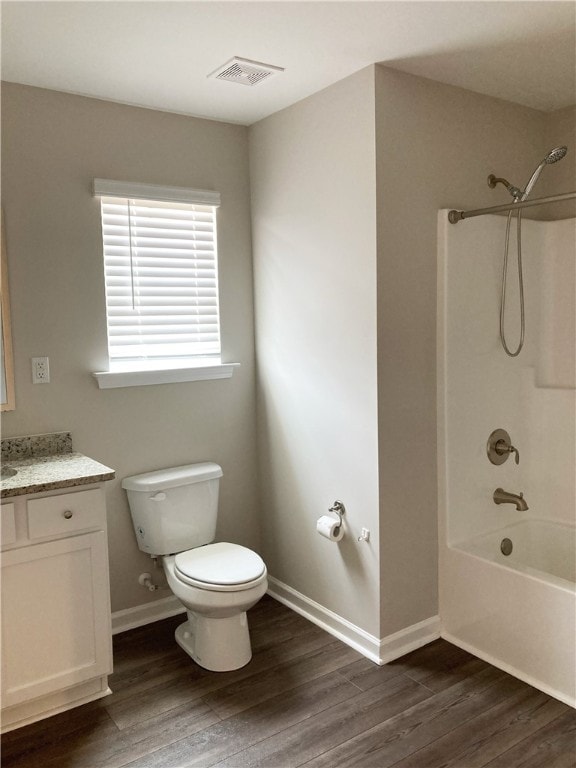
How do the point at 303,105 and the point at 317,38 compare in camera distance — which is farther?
the point at 303,105

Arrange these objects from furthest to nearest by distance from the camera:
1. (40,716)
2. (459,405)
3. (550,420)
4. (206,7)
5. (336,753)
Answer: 1. (550,420)
2. (459,405)
3. (40,716)
4. (336,753)
5. (206,7)

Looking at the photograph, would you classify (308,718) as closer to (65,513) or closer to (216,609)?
(216,609)

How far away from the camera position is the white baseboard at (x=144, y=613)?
2917mm

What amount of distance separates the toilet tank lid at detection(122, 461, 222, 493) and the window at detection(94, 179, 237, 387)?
43 cm

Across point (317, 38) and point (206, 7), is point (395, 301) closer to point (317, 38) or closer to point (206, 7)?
point (317, 38)

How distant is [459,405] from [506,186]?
3.29ft

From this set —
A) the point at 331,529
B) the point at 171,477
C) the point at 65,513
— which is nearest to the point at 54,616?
the point at 65,513

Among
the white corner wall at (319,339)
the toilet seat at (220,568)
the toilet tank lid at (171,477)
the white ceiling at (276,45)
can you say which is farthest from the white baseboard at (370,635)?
the white ceiling at (276,45)

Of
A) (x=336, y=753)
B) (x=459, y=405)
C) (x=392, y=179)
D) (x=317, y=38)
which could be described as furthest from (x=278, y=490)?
(x=317, y=38)

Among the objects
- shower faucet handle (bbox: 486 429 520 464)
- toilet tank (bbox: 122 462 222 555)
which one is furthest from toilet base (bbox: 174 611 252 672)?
shower faucet handle (bbox: 486 429 520 464)

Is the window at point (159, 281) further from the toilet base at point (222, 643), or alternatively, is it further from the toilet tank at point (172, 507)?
the toilet base at point (222, 643)

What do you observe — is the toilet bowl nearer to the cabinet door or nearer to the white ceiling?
the cabinet door

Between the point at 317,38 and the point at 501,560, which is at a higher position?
the point at 317,38

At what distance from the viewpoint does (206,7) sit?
1.91 m
